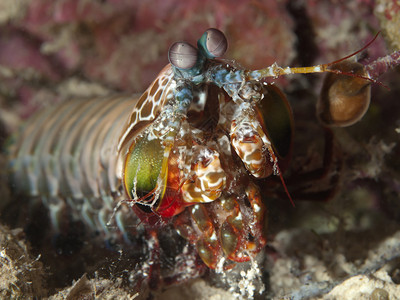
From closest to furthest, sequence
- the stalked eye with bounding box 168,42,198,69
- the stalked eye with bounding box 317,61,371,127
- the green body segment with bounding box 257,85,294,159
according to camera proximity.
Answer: the stalked eye with bounding box 168,42,198,69
the green body segment with bounding box 257,85,294,159
the stalked eye with bounding box 317,61,371,127

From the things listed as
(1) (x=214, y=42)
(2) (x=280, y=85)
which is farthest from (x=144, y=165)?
(2) (x=280, y=85)

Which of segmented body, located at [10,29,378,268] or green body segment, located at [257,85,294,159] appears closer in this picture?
segmented body, located at [10,29,378,268]

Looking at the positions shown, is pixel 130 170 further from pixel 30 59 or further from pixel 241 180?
pixel 30 59

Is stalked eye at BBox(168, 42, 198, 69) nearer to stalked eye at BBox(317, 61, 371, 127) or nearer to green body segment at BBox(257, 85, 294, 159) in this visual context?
green body segment at BBox(257, 85, 294, 159)

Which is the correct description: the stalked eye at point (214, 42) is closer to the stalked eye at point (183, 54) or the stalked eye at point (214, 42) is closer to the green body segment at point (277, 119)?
the stalked eye at point (183, 54)

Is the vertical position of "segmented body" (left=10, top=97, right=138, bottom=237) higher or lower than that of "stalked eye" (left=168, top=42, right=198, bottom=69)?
lower

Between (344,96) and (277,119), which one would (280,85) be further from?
(277,119)

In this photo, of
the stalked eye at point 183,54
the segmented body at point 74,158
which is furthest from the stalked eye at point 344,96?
the segmented body at point 74,158

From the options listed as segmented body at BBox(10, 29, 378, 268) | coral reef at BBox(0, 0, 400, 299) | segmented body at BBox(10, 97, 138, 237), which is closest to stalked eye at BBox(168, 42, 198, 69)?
segmented body at BBox(10, 29, 378, 268)
